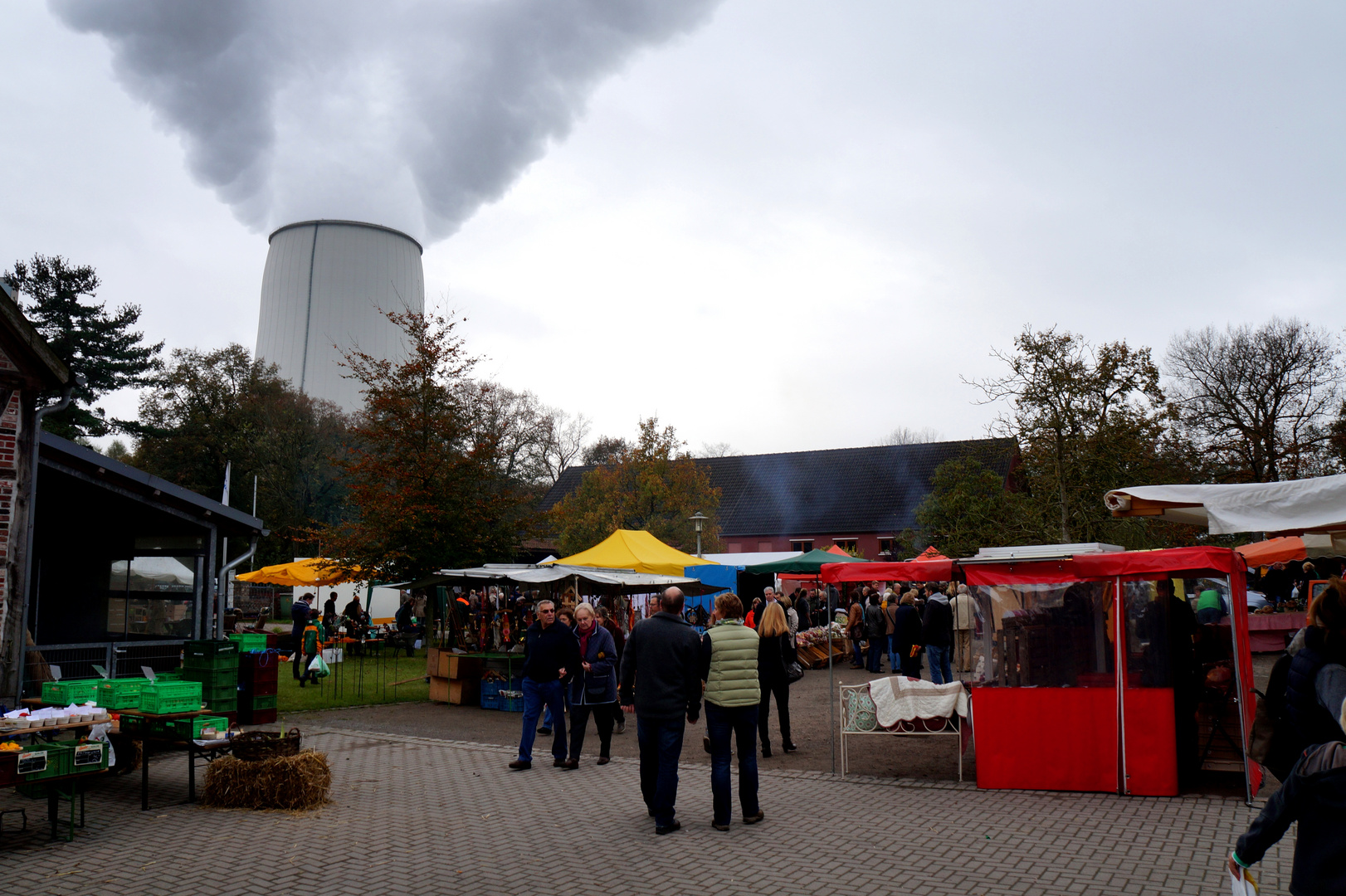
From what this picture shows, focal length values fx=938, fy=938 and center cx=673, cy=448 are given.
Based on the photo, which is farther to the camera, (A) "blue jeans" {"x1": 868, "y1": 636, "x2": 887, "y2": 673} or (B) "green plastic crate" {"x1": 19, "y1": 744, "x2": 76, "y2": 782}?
(A) "blue jeans" {"x1": 868, "y1": 636, "x2": 887, "y2": 673}

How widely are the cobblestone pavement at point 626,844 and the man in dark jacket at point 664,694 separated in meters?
0.29

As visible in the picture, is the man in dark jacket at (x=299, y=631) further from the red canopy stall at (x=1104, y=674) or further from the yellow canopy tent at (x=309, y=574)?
the red canopy stall at (x=1104, y=674)

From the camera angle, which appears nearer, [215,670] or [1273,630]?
[215,670]

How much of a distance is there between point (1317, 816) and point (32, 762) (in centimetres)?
747

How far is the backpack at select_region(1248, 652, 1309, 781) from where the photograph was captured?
14.7 ft

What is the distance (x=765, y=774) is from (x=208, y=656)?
6.66m

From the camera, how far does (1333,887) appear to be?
365 centimetres

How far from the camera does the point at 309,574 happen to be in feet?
74.0

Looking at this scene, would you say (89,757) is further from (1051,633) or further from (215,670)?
(1051,633)

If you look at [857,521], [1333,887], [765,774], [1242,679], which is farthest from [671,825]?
[857,521]

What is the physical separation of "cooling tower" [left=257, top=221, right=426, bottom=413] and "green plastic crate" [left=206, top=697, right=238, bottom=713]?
50.7m

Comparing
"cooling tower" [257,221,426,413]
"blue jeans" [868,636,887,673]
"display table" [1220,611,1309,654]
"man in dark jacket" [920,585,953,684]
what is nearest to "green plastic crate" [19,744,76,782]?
"man in dark jacket" [920,585,953,684]

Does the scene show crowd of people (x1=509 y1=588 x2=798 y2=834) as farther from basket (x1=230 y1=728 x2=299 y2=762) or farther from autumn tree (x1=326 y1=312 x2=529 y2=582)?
autumn tree (x1=326 y1=312 x2=529 y2=582)

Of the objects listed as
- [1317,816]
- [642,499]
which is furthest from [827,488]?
[1317,816]
